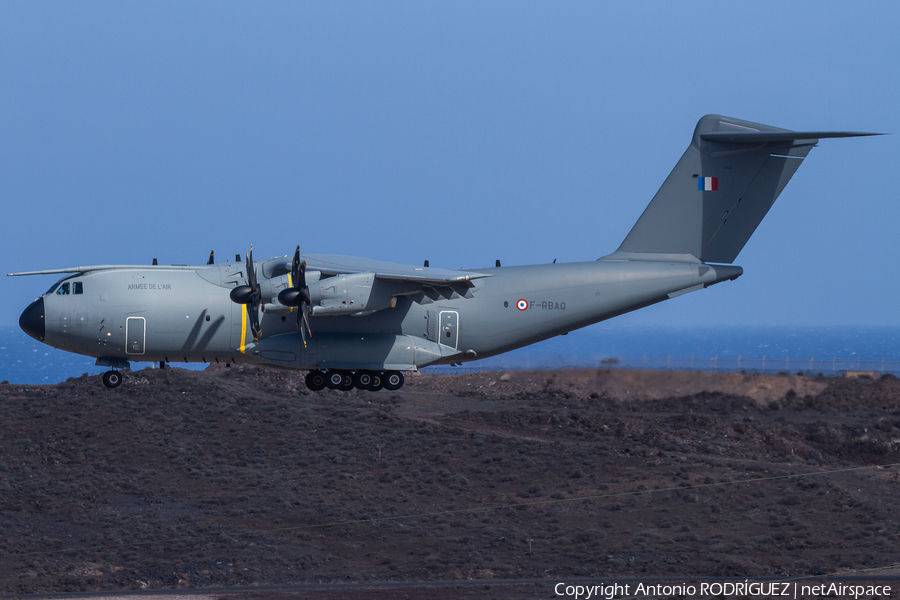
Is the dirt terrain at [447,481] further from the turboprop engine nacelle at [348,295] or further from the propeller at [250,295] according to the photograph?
the propeller at [250,295]

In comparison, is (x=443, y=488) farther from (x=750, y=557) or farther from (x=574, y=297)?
(x=574, y=297)

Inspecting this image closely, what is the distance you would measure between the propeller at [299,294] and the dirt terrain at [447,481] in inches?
447

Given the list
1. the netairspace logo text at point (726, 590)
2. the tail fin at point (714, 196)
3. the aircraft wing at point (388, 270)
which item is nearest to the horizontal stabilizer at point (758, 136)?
the tail fin at point (714, 196)

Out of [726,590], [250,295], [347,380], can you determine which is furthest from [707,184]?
[726,590]

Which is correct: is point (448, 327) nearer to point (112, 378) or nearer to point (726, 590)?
point (112, 378)

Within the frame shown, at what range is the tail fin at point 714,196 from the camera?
1080 inches

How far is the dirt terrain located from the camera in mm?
39062

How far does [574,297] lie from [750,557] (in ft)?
63.9

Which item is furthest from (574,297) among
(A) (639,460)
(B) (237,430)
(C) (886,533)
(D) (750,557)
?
(B) (237,430)

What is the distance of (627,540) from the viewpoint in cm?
4247

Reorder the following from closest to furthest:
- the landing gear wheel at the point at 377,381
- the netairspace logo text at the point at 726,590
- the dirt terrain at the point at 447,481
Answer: the landing gear wheel at the point at 377,381, the netairspace logo text at the point at 726,590, the dirt terrain at the point at 447,481

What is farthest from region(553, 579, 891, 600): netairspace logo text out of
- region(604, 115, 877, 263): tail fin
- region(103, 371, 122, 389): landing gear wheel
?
region(103, 371, 122, 389): landing gear wheel

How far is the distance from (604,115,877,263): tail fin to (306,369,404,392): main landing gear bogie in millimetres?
7234

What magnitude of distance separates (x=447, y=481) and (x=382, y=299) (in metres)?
27.2
